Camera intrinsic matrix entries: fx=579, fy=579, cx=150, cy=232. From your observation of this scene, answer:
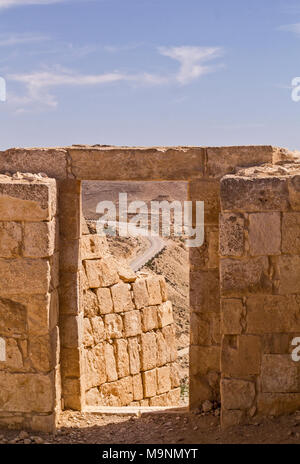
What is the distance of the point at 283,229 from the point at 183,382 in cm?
1063

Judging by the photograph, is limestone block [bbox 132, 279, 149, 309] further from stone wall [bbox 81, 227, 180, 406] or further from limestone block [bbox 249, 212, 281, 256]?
limestone block [bbox 249, 212, 281, 256]

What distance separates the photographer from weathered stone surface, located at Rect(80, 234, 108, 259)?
29.2ft

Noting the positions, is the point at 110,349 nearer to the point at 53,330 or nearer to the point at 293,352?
the point at 53,330

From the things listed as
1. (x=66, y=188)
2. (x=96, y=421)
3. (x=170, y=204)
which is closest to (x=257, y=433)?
(x=96, y=421)

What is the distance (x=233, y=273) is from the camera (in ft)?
20.7

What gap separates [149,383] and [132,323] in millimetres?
1147

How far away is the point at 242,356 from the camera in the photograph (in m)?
6.35

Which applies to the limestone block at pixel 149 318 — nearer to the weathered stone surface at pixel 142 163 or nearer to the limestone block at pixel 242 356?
the weathered stone surface at pixel 142 163

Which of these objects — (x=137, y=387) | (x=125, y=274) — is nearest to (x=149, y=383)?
(x=137, y=387)

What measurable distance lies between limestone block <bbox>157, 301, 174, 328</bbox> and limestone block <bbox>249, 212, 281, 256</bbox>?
4436 mm

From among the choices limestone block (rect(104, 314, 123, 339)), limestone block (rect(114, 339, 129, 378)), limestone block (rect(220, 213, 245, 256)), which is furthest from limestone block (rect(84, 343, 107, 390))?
limestone block (rect(220, 213, 245, 256))

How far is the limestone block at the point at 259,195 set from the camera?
624 centimetres

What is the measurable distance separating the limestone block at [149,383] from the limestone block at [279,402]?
13.1 ft

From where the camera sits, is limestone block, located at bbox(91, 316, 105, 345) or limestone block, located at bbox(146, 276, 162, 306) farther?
limestone block, located at bbox(146, 276, 162, 306)
